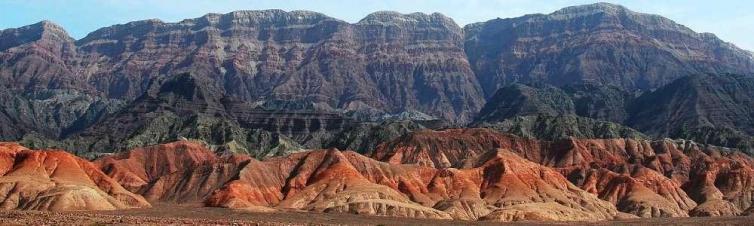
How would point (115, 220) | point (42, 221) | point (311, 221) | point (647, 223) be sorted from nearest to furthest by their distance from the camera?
1. point (42, 221)
2. point (115, 220)
3. point (311, 221)
4. point (647, 223)

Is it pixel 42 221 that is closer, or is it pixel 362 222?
pixel 42 221

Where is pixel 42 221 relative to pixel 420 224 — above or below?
above

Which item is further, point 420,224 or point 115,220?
point 420,224

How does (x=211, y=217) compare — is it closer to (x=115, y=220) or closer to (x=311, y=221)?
(x=311, y=221)

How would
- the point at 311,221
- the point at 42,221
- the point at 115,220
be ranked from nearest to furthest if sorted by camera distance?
the point at 42,221 → the point at 115,220 → the point at 311,221

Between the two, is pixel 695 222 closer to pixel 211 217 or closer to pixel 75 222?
pixel 211 217

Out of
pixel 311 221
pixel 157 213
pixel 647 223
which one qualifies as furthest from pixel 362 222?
pixel 647 223

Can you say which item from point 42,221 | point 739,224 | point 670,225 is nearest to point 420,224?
point 670,225

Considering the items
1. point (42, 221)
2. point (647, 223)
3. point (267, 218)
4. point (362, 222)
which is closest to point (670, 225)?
point (647, 223)

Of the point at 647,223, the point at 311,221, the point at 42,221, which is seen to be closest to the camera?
the point at 42,221
